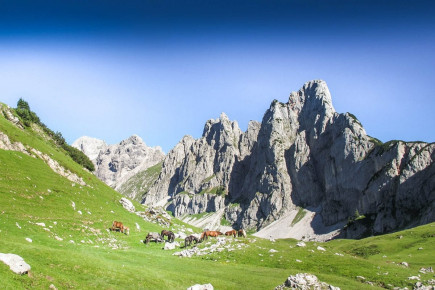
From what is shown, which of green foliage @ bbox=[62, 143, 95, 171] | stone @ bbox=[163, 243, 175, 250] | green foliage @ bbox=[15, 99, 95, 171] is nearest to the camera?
stone @ bbox=[163, 243, 175, 250]

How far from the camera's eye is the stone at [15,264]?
687 inches

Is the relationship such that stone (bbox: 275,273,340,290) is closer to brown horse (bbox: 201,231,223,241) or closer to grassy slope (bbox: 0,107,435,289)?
grassy slope (bbox: 0,107,435,289)

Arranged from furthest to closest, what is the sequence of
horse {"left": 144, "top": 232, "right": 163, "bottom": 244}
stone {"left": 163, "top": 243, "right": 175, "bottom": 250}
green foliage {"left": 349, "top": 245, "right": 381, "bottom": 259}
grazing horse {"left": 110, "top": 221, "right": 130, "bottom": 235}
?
green foliage {"left": 349, "top": 245, "right": 381, "bottom": 259} → grazing horse {"left": 110, "top": 221, "right": 130, "bottom": 235} → horse {"left": 144, "top": 232, "right": 163, "bottom": 244} → stone {"left": 163, "top": 243, "right": 175, "bottom": 250}

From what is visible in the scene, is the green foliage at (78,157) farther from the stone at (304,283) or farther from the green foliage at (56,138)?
the stone at (304,283)

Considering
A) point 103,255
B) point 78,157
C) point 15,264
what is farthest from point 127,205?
point 15,264

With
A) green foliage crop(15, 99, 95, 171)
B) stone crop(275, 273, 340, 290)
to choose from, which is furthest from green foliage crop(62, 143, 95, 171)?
stone crop(275, 273, 340, 290)

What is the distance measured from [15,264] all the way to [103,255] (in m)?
13.5

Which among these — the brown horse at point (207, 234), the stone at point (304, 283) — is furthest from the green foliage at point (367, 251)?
the stone at point (304, 283)

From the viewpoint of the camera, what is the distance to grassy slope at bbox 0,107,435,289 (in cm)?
2183

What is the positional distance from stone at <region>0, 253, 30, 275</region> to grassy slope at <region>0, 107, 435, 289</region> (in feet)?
1.10

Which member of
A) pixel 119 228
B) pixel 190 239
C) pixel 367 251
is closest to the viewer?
pixel 190 239

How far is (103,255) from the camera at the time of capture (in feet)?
99.4

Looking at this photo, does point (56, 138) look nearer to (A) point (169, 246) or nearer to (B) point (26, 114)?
(B) point (26, 114)

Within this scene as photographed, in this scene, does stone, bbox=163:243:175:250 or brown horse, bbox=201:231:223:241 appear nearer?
stone, bbox=163:243:175:250
